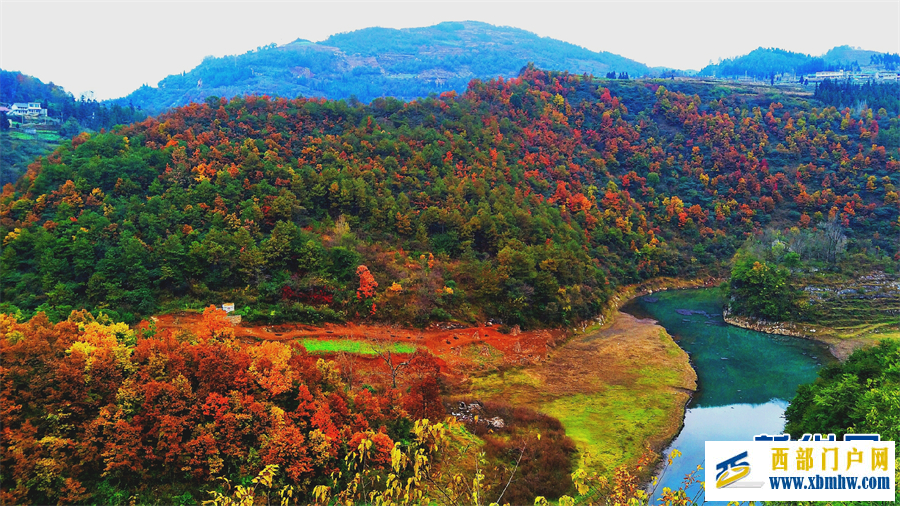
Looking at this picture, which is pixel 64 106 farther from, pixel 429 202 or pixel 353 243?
pixel 353 243

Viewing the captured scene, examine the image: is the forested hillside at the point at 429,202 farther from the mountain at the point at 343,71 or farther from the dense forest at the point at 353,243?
the mountain at the point at 343,71

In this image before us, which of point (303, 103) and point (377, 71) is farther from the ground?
point (377, 71)

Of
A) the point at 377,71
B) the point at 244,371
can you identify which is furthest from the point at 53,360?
the point at 377,71

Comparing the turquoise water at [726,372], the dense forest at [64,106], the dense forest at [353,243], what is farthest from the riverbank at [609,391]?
the dense forest at [64,106]

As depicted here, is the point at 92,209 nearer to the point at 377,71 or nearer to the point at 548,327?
the point at 548,327

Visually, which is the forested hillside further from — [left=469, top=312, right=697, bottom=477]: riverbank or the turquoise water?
the turquoise water
